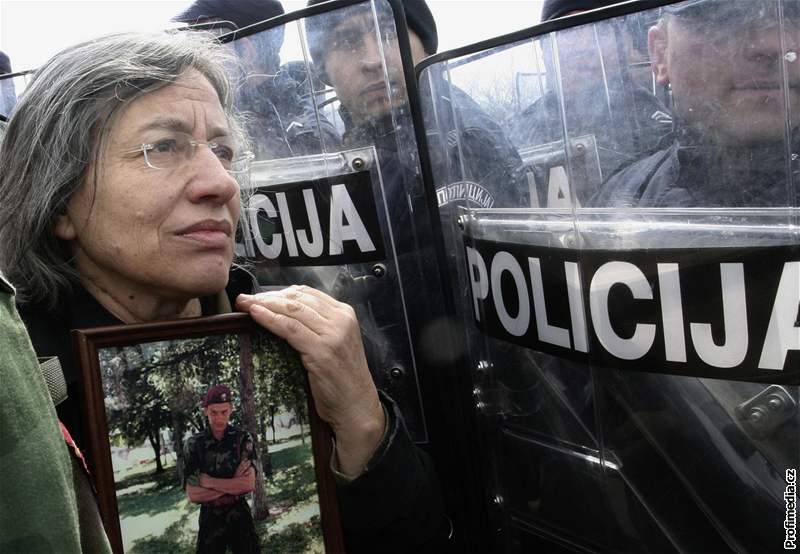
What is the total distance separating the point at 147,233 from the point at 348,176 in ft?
1.51

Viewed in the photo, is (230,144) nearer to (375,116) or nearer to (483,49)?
(375,116)

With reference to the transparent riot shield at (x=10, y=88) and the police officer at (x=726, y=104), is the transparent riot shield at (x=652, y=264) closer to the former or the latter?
the police officer at (x=726, y=104)

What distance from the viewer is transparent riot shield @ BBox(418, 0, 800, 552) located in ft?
3.38

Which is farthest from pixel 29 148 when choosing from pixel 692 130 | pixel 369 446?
pixel 692 130

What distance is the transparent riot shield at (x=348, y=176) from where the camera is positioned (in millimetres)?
1604

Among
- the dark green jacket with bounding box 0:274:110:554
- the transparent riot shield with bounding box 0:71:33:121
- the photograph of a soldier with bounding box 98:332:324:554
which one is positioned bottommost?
the photograph of a soldier with bounding box 98:332:324:554

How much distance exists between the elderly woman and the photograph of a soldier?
0.33ft

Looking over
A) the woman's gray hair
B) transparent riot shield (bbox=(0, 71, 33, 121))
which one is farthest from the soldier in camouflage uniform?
transparent riot shield (bbox=(0, 71, 33, 121))

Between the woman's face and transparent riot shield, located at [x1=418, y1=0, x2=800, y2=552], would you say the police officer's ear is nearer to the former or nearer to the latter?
transparent riot shield, located at [x1=418, y1=0, x2=800, y2=552]

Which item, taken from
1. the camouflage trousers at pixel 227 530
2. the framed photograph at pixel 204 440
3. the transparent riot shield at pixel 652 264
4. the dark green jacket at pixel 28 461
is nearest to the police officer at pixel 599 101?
the transparent riot shield at pixel 652 264

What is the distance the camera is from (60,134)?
1377 millimetres

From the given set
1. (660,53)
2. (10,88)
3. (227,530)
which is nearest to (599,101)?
(660,53)

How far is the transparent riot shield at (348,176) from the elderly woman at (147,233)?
0.24 meters

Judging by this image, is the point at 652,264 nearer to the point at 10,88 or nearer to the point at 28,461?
the point at 28,461
